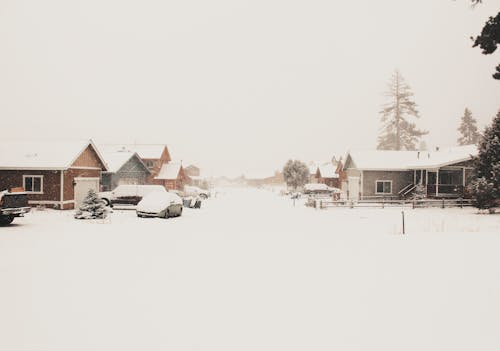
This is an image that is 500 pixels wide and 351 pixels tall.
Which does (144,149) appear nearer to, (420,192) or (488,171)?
(420,192)

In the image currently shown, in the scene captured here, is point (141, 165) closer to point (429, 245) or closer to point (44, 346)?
point (429, 245)

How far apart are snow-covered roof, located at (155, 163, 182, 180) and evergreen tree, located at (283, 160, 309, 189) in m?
20.7

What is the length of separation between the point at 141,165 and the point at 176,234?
1155 inches

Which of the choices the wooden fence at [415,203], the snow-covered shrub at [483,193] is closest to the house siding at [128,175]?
the wooden fence at [415,203]

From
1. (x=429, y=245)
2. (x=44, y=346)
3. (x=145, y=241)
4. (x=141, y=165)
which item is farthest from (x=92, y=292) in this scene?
(x=141, y=165)

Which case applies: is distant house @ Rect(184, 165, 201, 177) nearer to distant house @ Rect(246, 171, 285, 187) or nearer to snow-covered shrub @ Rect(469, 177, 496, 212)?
distant house @ Rect(246, 171, 285, 187)

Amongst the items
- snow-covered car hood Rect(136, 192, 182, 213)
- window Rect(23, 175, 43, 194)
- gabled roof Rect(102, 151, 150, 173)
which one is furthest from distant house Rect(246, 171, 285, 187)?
snow-covered car hood Rect(136, 192, 182, 213)

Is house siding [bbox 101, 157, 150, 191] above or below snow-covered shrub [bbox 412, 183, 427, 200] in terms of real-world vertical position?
above

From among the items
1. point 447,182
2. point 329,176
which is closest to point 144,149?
point 329,176

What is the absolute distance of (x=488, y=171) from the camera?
25875mm

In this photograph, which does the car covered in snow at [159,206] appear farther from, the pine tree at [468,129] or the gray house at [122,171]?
the pine tree at [468,129]

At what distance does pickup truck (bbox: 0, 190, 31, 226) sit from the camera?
17.6m

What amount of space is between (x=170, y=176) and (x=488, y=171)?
130 feet

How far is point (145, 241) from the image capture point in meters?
13.7
